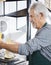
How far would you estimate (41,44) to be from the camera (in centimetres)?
148

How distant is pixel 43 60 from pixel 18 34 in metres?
0.71

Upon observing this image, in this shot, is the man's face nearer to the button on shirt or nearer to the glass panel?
the button on shirt

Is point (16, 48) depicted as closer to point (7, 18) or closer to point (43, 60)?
point (43, 60)

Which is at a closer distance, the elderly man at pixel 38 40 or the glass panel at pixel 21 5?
the elderly man at pixel 38 40

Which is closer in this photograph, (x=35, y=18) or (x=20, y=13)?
(x=35, y=18)

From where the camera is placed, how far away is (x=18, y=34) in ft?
7.48

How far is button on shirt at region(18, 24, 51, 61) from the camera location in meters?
1.44

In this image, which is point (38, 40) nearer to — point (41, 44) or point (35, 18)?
point (41, 44)

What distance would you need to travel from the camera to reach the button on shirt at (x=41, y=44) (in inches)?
56.8

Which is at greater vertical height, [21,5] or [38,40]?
[21,5]

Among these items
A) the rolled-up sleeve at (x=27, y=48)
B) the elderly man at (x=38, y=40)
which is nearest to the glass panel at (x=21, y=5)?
the elderly man at (x=38, y=40)

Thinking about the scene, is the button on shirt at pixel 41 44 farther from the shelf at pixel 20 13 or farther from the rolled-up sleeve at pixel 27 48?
the shelf at pixel 20 13

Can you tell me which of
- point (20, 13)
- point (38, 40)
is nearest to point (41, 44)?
point (38, 40)

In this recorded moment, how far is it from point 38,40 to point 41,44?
0.13ft
